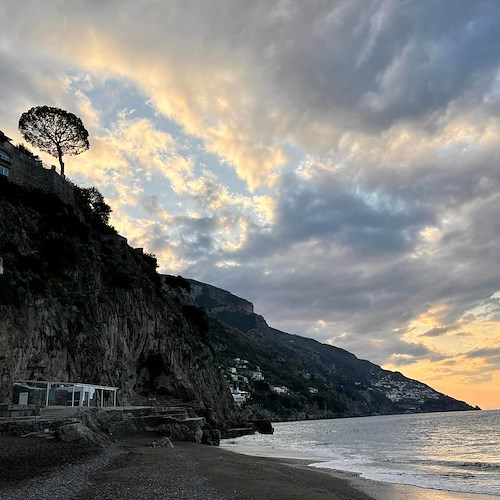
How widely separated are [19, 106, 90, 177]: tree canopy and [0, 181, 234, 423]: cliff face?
358 inches

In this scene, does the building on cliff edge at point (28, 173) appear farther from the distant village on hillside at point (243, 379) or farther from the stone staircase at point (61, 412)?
the distant village on hillside at point (243, 379)

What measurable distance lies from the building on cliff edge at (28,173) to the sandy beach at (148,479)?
121 ft

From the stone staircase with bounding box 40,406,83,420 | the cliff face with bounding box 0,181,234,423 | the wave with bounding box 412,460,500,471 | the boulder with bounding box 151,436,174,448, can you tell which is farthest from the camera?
the cliff face with bounding box 0,181,234,423

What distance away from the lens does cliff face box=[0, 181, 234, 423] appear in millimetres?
37750

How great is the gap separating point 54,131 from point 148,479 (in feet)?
189

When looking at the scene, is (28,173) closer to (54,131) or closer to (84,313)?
(54,131)

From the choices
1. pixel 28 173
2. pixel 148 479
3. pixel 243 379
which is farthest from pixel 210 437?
pixel 243 379

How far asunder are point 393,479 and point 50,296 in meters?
32.3

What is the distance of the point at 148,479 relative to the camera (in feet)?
55.0

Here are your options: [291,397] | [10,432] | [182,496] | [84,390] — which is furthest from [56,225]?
[291,397]

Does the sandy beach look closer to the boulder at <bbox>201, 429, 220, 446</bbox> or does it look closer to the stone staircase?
the stone staircase

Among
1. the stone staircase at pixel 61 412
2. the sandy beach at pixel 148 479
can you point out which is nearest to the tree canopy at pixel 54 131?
the stone staircase at pixel 61 412

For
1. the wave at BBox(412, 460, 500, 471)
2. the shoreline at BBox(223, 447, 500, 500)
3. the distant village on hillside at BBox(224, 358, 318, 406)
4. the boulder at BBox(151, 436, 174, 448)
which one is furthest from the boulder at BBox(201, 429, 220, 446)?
the distant village on hillside at BBox(224, 358, 318, 406)

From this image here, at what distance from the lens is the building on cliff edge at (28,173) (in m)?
50.6
